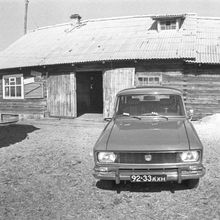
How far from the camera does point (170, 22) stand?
1989 cm

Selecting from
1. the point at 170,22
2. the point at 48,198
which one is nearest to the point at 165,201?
the point at 48,198

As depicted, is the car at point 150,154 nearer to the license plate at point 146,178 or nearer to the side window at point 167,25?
the license plate at point 146,178

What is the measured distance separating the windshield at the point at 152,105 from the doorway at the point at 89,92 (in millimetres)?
12528

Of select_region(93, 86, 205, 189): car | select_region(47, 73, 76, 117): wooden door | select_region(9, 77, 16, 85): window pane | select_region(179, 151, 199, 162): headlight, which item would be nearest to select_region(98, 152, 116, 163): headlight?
select_region(93, 86, 205, 189): car

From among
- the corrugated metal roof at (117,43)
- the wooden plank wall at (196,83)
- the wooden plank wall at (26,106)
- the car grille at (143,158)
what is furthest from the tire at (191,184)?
the wooden plank wall at (26,106)

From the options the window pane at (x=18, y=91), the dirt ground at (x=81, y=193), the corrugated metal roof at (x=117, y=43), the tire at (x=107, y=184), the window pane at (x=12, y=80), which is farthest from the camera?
the window pane at (x=12, y=80)

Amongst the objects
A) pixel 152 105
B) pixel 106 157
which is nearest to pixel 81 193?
pixel 106 157

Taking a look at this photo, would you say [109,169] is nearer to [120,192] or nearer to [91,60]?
[120,192]

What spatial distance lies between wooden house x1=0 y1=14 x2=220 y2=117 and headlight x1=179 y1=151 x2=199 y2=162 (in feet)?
35.3

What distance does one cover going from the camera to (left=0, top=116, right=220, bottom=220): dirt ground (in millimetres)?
4523

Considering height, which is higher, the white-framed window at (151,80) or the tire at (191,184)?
the white-framed window at (151,80)

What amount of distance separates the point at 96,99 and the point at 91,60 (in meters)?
5.49

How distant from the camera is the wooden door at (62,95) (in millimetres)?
17500

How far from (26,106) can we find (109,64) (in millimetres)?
6061
